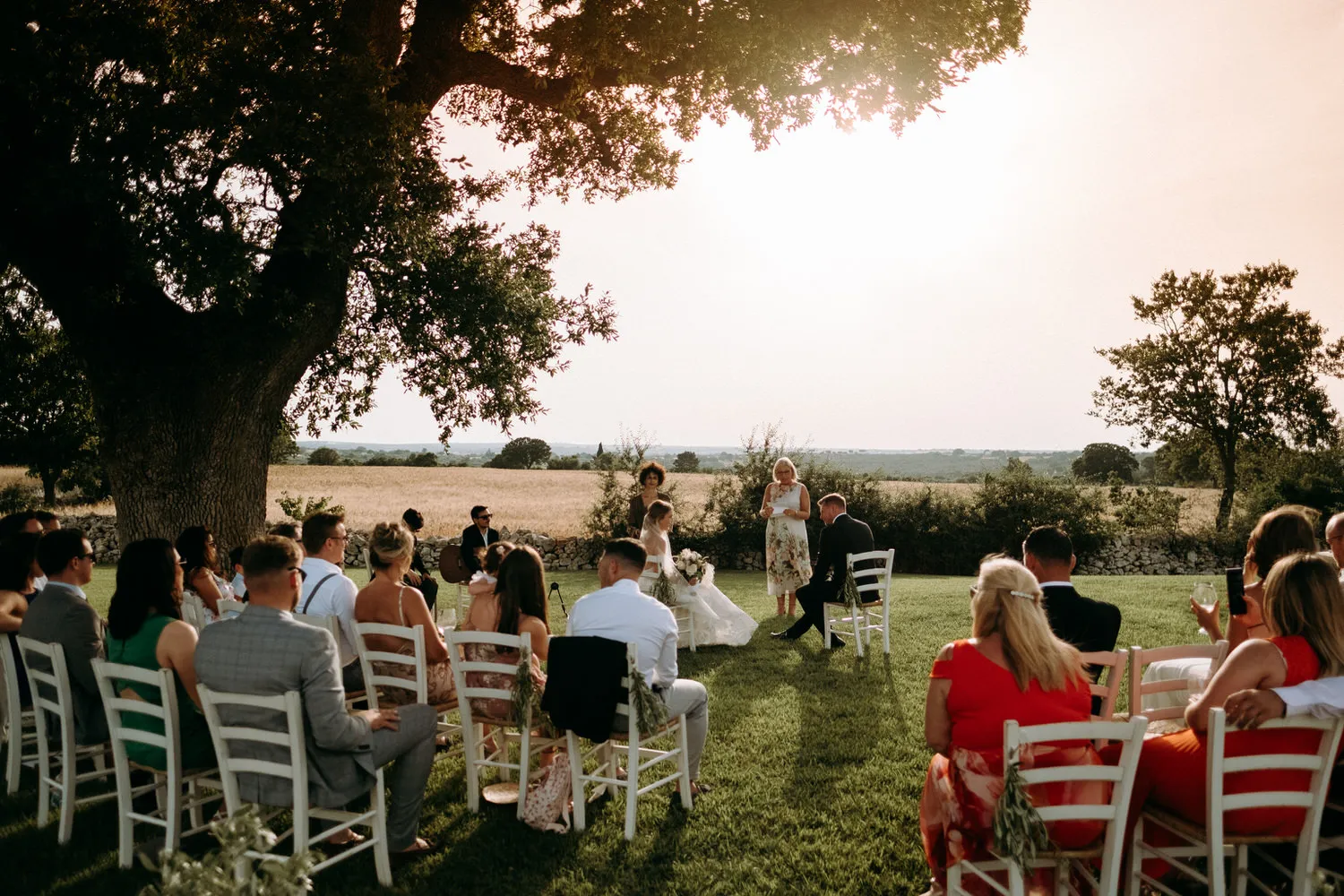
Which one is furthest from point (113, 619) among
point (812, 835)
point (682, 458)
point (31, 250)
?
point (682, 458)

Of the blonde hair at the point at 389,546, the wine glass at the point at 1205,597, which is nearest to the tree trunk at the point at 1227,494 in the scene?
the wine glass at the point at 1205,597

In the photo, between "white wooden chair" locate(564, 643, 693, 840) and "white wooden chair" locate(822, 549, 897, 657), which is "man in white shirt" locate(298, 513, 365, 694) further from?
"white wooden chair" locate(822, 549, 897, 657)

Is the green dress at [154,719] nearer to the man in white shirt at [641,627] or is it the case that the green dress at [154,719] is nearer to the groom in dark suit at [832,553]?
the man in white shirt at [641,627]

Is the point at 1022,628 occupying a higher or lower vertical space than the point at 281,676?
higher

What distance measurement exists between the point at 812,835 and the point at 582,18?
9.42 m

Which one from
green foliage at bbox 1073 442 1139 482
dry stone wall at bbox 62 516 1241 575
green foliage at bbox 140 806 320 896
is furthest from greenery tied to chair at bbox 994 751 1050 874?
green foliage at bbox 1073 442 1139 482

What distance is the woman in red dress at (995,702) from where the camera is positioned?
3969 mm

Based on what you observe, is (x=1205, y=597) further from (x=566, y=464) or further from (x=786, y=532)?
(x=566, y=464)

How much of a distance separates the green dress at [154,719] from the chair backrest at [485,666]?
4.58ft

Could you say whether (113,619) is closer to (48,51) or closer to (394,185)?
(394,185)

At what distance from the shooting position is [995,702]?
4027 millimetres

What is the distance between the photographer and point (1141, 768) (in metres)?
4.27

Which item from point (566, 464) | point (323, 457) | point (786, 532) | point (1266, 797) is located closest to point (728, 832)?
point (1266, 797)

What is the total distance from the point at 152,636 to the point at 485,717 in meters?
2.00
